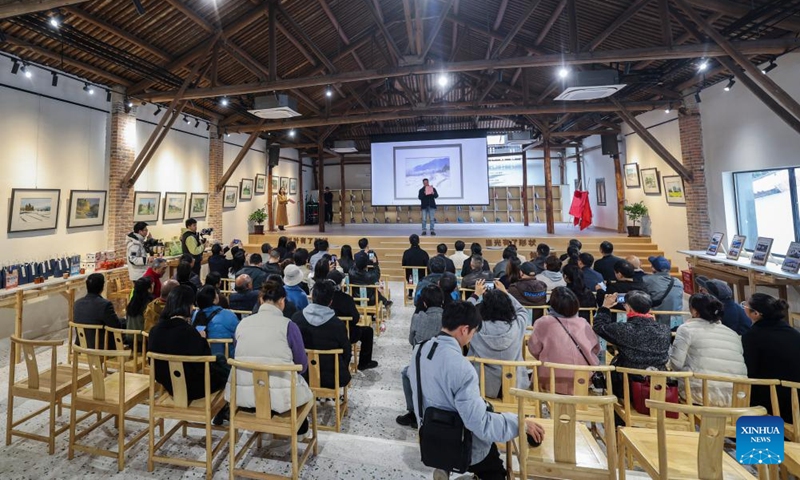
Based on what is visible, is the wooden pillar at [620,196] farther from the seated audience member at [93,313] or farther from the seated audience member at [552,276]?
the seated audience member at [93,313]

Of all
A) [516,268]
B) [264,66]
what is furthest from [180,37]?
[516,268]

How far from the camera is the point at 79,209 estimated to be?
6055mm

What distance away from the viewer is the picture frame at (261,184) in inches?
465

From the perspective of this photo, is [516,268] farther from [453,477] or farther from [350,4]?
[350,4]

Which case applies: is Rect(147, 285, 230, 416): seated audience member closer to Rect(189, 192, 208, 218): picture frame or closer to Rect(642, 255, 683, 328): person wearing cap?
Rect(642, 255, 683, 328): person wearing cap

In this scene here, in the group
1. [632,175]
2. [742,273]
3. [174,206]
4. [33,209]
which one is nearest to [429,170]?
[632,175]

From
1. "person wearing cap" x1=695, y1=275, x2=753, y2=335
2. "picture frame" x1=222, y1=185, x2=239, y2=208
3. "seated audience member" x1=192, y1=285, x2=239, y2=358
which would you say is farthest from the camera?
"picture frame" x1=222, y1=185, x2=239, y2=208

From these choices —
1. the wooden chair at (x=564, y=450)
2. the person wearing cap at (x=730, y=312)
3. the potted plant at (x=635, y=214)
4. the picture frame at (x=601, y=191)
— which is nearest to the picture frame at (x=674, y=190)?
the potted plant at (x=635, y=214)

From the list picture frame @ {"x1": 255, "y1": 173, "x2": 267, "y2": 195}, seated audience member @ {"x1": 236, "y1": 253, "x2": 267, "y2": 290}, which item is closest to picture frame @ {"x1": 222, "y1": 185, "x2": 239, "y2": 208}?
picture frame @ {"x1": 255, "y1": 173, "x2": 267, "y2": 195}

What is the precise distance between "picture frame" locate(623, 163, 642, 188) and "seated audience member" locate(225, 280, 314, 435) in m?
10.5

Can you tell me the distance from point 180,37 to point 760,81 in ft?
29.5

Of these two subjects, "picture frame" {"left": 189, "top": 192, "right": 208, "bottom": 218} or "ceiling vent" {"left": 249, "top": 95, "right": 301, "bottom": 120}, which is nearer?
"ceiling vent" {"left": 249, "top": 95, "right": 301, "bottom": 120}

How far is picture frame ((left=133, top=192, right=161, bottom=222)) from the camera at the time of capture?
23.4 feet

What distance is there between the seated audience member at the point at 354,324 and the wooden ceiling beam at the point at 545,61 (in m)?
4.18
